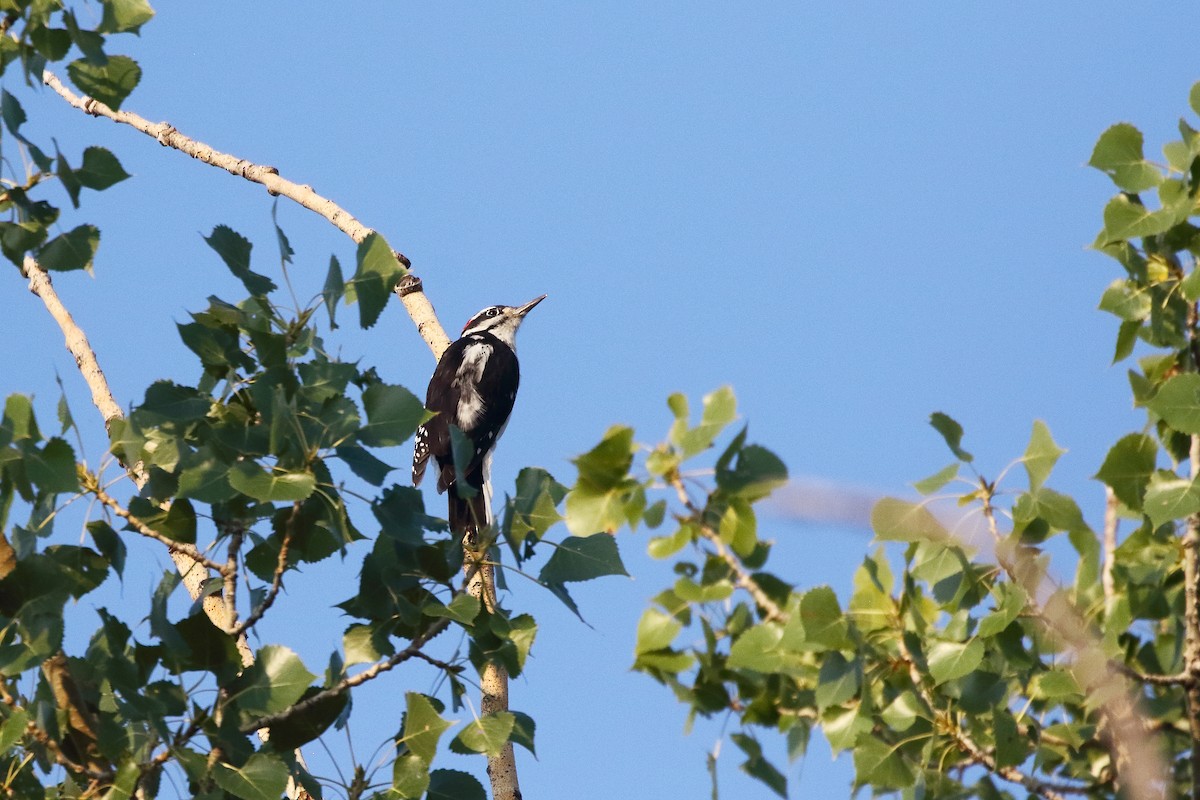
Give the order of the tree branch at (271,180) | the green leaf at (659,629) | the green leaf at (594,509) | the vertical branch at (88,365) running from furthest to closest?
1. the tree branch at (271,180)
2. the vertical branch at (88,365)
3. the green leaf at (659,629)
4. the green leaf at (594,509)

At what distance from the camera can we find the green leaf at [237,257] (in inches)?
141

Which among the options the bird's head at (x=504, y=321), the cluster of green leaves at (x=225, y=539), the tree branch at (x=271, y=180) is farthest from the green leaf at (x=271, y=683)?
the bird's head at (x=504, y=321)

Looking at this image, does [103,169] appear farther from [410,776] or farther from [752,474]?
[752,474]

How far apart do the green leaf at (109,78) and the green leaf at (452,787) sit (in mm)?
2015

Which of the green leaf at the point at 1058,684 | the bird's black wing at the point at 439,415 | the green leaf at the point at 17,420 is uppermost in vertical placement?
the bird's black wing at the point at 439,415

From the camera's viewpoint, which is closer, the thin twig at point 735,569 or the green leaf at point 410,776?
the thin twig at point 735,569

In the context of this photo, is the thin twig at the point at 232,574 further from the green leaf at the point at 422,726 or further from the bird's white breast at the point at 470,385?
the bird's white breast at the point at 470,385

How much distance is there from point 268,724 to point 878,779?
5.27 feet

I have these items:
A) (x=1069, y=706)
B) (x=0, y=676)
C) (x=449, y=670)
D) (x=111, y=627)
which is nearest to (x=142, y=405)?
(x=111, y=627)

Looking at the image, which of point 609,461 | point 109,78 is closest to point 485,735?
point 609,461

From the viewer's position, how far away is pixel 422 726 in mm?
3549

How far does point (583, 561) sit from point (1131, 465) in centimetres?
136

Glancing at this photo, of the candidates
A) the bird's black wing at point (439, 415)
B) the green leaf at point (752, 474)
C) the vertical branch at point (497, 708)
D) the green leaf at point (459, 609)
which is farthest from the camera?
the bird's black wing at point (439, 415)

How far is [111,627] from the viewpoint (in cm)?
339
